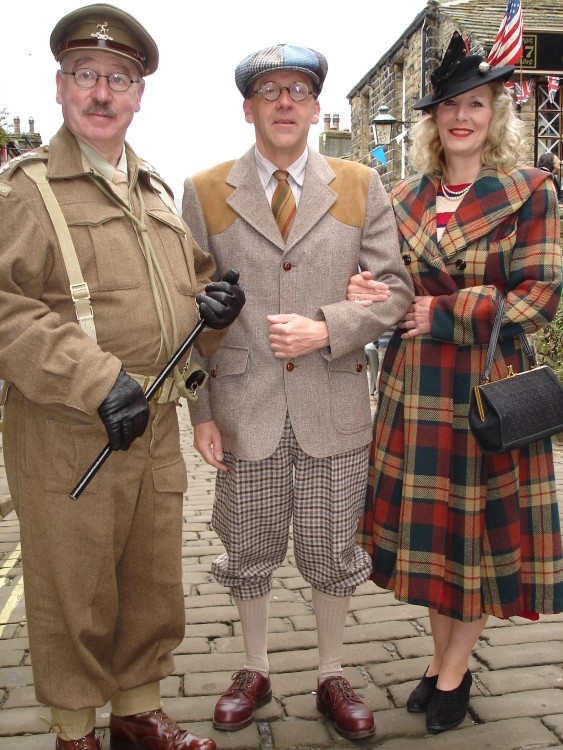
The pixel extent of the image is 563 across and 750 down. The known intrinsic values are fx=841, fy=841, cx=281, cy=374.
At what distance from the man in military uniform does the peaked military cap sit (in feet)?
3.33

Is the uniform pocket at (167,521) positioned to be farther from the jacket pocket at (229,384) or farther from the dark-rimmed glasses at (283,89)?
the dark-rimmed glasses at (283,89)

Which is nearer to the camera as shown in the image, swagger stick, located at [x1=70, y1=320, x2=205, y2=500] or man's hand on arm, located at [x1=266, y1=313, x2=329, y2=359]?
swagger stick, located at [x1=70, y1=320, x2=205, y2=500]

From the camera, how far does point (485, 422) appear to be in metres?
2.73

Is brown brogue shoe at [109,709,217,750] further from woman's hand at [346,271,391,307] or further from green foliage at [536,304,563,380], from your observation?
green foliage at [536,304,563,380]

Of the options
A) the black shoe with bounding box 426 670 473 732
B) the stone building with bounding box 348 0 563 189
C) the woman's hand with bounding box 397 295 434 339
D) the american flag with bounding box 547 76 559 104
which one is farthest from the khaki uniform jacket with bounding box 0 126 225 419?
the american flag with bounding box 547 76 559 104

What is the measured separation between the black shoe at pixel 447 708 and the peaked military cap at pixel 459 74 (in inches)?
82.4

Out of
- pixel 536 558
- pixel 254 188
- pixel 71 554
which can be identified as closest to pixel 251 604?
pixel 71 554

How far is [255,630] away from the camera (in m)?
3.18

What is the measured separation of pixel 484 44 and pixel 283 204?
11.0 meters

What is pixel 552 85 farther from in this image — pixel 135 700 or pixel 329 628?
pixel 135 700

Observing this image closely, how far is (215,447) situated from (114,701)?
93 centimetres

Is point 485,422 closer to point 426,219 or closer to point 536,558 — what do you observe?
point 536,558

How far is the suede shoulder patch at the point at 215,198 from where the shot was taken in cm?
299

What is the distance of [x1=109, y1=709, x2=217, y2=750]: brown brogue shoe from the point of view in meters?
2.76
